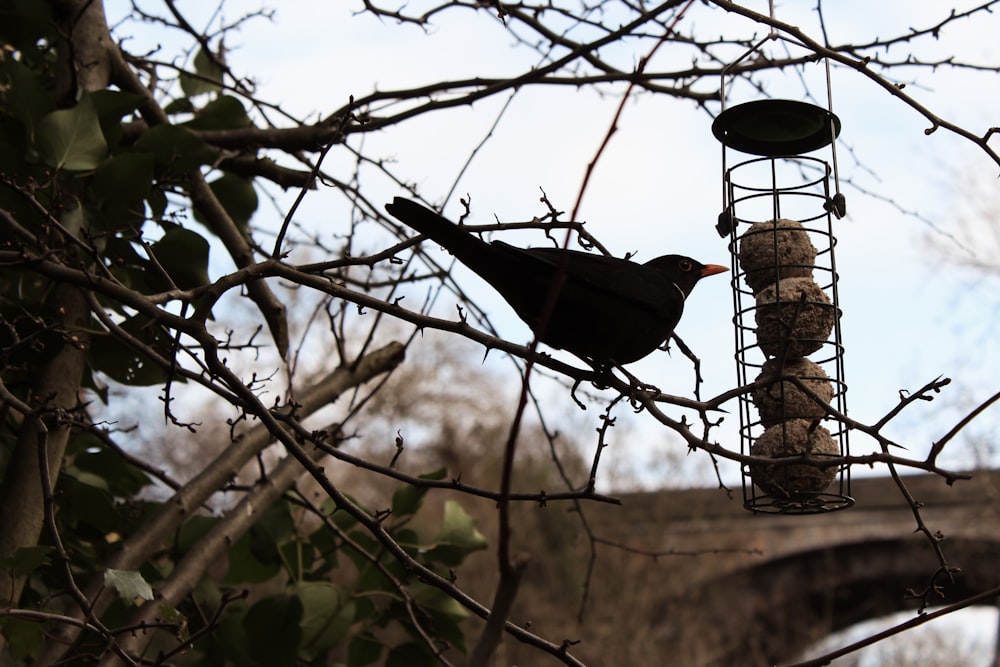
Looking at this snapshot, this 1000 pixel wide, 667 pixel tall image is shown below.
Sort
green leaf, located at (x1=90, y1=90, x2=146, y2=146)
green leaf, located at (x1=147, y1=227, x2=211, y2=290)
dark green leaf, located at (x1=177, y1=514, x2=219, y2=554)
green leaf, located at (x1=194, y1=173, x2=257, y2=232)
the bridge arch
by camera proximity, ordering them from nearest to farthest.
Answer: green leaf, located at (x1=147, y1=227, x2=211, y2=290), green leaf, located at (x1=90, y1=90, x2=146, y2=146), dark green leaf, located at (x1=177, y1=514, x2=219, y2=554), green leaf, located at (x1=194, y1=173, x2=257, y2=232), the bridge arch

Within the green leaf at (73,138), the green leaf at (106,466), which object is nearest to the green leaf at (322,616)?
the green leaf at (106,466)

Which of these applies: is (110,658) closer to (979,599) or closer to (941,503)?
(979,599)

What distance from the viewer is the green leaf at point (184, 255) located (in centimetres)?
274

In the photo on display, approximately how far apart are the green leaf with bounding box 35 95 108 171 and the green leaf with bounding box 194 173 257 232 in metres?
0.66

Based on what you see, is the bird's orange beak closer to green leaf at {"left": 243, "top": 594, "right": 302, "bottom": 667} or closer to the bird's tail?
the bird's tail

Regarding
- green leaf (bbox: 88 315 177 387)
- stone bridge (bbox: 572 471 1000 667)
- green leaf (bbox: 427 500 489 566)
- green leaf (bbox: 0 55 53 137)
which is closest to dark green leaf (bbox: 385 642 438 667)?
green leaf (bbox: 427 500 489 566)

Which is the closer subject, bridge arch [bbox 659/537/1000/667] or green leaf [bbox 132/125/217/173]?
green leaf [bbox 132/125/217/173]

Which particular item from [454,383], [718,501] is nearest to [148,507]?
[718,501]

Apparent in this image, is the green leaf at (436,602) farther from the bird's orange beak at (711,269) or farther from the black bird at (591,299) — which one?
the bird's orange beak at (711,269)

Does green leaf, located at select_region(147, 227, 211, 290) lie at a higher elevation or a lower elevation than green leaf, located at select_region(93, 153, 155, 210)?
lower

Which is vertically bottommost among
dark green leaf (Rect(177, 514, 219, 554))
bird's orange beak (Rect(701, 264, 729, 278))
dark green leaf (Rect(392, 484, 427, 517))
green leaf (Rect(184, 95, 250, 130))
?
dark green leaf (Rect(177, 514, 219, 554))

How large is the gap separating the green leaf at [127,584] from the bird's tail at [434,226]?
0.97m

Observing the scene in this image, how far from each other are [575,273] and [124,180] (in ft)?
4.13

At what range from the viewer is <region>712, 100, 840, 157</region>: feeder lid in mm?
2643
